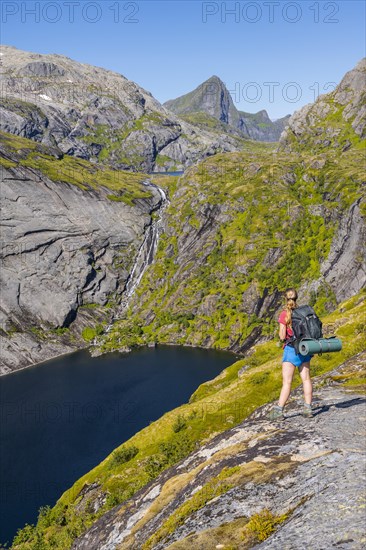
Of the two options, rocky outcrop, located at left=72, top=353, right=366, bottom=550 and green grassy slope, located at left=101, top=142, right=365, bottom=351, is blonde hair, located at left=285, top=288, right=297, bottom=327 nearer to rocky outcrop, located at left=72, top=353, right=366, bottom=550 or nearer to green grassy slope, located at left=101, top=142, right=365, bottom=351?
rocky outcrop, located at left=72, top=353, right=366, bottom=550

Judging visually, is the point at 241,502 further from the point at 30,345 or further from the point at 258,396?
the point at 30,345

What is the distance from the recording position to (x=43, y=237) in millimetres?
193625

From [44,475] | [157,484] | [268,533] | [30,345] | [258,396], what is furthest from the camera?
[30,345]

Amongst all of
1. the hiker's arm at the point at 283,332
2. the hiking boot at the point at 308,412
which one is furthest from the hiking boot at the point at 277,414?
the hiker's arm at the point at 283,332

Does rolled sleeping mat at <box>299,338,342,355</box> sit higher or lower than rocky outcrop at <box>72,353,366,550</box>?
higher

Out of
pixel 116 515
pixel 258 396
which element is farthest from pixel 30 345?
pixel 116 515

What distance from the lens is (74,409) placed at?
120 meters

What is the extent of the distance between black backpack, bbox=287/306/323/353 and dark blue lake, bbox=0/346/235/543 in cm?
7199

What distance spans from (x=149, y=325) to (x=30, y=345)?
2002 inches

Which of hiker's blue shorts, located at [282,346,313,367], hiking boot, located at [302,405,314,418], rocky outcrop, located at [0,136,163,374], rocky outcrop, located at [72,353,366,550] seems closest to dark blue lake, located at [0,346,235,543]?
rocky outcrop, located at [0,136,163,374]

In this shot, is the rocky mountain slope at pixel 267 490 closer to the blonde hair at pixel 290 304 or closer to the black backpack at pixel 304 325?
the black backpack at pixel 304 325

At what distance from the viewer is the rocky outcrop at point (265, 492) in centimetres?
1256

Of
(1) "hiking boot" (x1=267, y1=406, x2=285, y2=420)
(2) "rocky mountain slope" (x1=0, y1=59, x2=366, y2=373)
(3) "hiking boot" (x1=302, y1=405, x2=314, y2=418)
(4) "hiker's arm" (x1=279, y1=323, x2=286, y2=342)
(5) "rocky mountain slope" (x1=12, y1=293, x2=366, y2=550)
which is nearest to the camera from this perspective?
(5) "rocky mountain slope" (x1=12, y1=293, x2=366, y2=550)

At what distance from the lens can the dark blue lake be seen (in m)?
84.4
